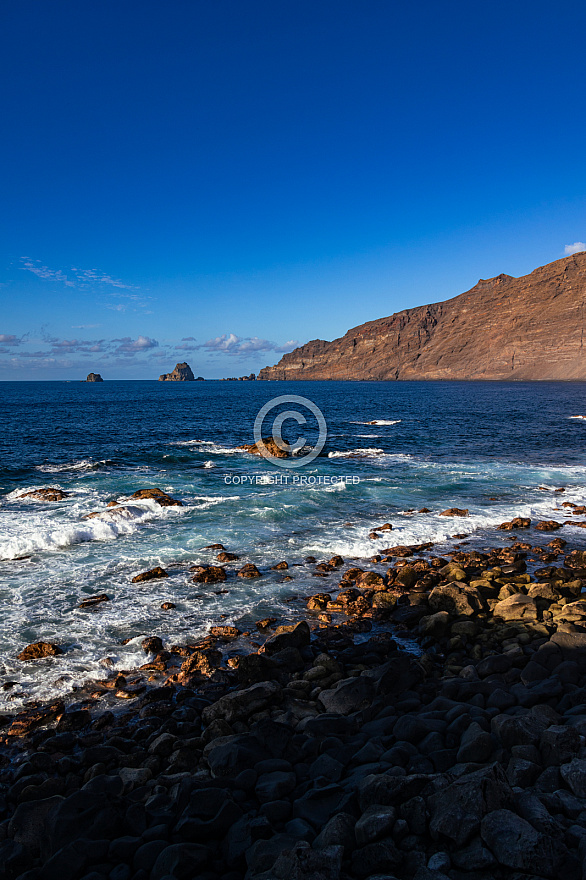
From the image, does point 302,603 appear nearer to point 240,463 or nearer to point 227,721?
point 227,721

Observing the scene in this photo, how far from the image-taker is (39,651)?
31.6 ft

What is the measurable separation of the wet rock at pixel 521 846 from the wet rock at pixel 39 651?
8572 millimetres

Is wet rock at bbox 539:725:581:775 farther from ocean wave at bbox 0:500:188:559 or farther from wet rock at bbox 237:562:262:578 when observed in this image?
ocean wave at bbox 0:500:188:559

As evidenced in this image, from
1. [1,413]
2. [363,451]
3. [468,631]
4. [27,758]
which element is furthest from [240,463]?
[1,413]

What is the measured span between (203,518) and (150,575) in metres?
6.14

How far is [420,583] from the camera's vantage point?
13.1m

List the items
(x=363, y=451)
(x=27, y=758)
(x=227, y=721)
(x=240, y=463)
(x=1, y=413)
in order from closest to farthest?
1. (x=27, y=758)
2. (x=227, y=721)
3. (x=240, y=463)
4. (x=363, y=451)
5. (x=1, y=413)

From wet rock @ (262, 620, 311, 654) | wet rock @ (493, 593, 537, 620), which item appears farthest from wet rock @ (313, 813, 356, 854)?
wet rock @ (493, 593, 537, 620)

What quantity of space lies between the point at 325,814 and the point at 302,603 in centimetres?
724

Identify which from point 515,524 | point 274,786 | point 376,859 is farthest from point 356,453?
point 376,859

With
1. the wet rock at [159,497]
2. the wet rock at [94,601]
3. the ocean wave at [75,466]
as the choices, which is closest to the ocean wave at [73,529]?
the wet rock at [159,497]

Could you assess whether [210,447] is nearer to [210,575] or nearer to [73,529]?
[73,529]

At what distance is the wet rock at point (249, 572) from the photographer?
13.9 meters

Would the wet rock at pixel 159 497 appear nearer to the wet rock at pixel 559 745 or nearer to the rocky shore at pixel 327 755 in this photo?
the rocky shore at pixel 327 755
